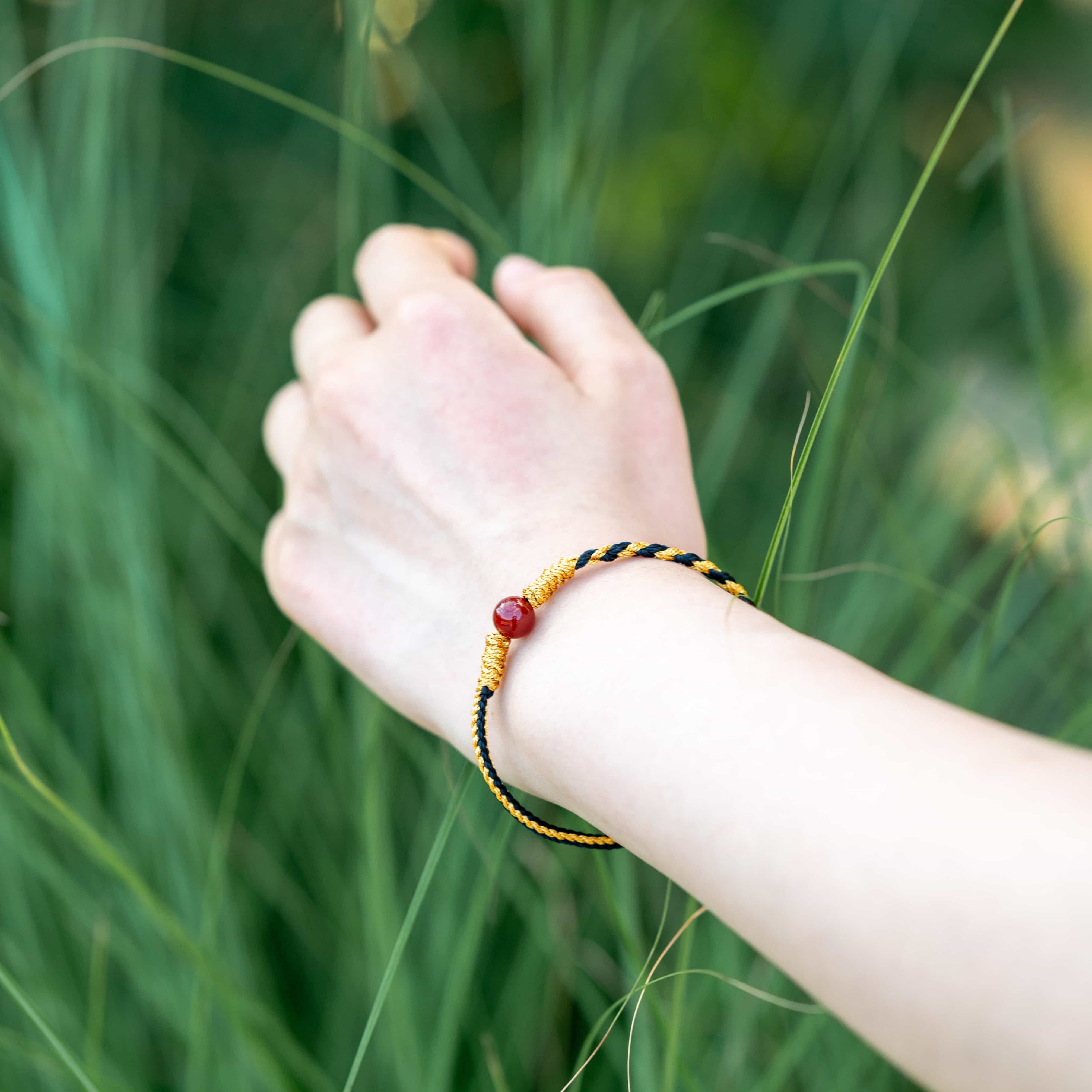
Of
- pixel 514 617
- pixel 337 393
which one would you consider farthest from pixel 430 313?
pixel 514 617

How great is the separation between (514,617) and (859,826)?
0.14m

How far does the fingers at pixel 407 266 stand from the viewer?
0.43 m

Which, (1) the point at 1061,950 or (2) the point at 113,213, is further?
(2) the point at 113,213

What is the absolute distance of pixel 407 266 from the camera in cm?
45

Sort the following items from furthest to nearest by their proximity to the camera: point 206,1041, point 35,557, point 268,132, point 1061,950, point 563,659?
point 268,132 < point 35,557 < point 206,1041 < point 563,659 < point 1061,950

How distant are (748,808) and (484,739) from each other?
12 centimetres

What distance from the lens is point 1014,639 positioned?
1.55 feet

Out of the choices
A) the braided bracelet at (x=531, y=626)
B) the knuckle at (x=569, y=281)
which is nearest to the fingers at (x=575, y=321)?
the knuckle at (x=569, y=281)

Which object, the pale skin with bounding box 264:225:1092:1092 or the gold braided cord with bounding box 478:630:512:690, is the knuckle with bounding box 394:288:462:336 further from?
the gold braided cord with bounding box 478:630:512:690

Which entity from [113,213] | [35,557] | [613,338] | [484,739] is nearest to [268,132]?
[113,213]

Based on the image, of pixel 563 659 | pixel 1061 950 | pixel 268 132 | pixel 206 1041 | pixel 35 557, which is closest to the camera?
pixel 1061 950

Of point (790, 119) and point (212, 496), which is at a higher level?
point (790, 119)

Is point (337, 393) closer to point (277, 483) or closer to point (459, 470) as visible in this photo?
point (459, 470)

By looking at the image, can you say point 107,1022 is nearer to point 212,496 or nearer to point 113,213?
point 212,496
